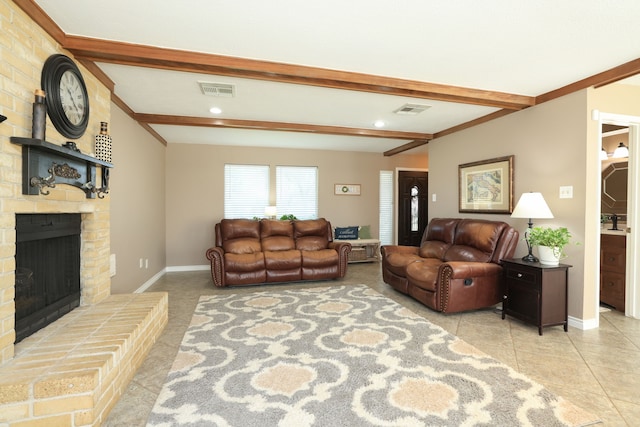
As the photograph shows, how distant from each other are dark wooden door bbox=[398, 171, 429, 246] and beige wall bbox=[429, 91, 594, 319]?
106 inches

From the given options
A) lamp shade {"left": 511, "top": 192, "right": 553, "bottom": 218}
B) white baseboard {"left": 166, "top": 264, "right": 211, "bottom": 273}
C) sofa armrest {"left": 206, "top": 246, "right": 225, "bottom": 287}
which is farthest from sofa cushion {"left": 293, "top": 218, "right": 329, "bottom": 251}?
lamp shade {"left": 511, "top": 192, "right": 553, "bottom": 218}

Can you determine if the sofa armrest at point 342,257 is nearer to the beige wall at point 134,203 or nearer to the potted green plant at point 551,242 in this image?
the potted green plant at point 551,242

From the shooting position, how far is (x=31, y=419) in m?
1.51

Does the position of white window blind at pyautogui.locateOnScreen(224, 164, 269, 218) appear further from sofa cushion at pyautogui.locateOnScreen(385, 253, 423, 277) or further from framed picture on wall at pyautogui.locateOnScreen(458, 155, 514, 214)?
framed picture on wall at pyautogui.locateOnScreen(458, 155, 514, 214)

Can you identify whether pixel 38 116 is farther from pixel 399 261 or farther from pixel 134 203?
→ pixel 399 261

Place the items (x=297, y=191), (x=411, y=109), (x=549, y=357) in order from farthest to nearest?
(x=297, y=191) < (x=411, y=109) < (x=549, y=357)

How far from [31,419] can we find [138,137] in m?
3.55

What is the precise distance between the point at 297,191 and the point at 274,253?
6.51 ft

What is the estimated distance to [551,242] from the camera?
2998 mm

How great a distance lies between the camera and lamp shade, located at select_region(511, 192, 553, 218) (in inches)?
122

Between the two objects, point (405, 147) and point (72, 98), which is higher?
point (405, 147)

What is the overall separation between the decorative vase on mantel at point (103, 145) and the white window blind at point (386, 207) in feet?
17.4

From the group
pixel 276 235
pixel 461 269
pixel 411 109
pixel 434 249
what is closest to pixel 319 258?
pixel 276 235

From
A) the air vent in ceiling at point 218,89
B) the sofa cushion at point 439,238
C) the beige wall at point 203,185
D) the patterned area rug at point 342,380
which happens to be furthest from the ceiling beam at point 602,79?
the beige wall at point 203,185
